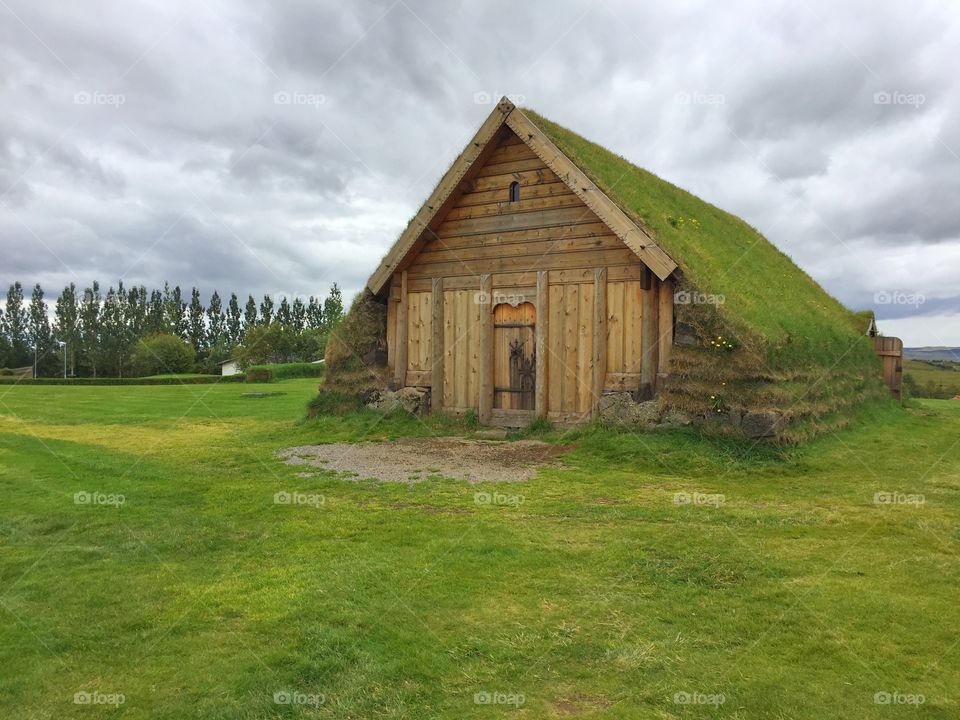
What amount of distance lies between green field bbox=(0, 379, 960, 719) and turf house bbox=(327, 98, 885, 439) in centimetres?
259

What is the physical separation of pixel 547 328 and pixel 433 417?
13.3ft

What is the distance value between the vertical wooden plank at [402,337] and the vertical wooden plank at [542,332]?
4.23m

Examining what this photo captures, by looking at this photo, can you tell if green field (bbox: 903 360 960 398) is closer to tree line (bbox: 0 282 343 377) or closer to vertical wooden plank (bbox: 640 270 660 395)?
vertical wooden plank (bbox: 640 270 660 395)

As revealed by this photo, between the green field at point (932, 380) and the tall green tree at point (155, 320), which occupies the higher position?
the tall green tree at point (155, 320)

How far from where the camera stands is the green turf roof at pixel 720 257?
14516mm

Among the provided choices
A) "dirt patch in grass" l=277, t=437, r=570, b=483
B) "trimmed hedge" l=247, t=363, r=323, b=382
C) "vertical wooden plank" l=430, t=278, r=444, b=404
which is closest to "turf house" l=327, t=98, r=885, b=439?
"vertical wooden plank" l=430, t=278, r=444, b=404

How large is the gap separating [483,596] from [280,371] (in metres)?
51.1

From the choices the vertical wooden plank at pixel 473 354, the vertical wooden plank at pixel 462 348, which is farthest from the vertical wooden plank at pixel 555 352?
the vertical wooden plank at pixel 462 348

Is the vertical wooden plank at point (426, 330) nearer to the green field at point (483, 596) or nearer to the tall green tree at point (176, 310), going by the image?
the green field at point (483, 596)

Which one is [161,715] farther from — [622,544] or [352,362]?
[352,362]

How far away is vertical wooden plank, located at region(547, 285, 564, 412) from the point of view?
52.3 feet

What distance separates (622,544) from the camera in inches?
288

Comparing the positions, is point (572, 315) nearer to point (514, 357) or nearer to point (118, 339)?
point (514, 357)

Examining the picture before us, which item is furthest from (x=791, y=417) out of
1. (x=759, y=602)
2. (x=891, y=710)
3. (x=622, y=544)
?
(x=891, y=710)
